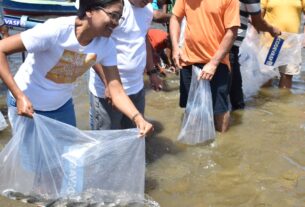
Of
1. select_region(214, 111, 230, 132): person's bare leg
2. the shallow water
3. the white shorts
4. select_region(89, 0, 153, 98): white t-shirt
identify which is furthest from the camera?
the white shorts

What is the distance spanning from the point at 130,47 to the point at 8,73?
116 centimetres

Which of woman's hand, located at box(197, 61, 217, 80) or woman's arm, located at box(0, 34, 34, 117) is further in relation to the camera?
woman's hand, located at box(197, 61, 217, 80)

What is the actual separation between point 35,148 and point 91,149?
12.4 inches

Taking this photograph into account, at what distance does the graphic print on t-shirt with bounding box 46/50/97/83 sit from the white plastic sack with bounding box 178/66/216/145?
5.61 ft

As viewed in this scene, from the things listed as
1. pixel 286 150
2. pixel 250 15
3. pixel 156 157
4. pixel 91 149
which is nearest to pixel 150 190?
pixel 156 157

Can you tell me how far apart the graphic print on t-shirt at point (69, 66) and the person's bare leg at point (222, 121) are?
209cm

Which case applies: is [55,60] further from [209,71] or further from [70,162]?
[209,71]

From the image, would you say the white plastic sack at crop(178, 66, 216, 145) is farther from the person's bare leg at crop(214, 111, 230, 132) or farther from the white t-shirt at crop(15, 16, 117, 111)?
the white t-shirt at crop(15, 16, 117, 111)

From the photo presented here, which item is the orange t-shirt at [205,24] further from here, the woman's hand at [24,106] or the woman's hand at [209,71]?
the woman's hand at [24,106]

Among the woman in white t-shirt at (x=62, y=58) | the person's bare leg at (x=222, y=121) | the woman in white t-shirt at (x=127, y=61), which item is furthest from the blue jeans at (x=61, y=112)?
the person's bare leg at (x=222, y=121)

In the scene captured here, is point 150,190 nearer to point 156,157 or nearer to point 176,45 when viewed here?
point 156,157

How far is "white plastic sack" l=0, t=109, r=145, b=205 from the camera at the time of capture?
2.62 m

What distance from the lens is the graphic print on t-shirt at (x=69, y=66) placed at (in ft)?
8.35

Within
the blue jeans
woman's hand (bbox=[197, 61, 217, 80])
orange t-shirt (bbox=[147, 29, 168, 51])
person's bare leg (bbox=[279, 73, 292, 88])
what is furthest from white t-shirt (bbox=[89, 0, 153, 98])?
person's bare leg (bbox=[279, 73, 292, 88])
